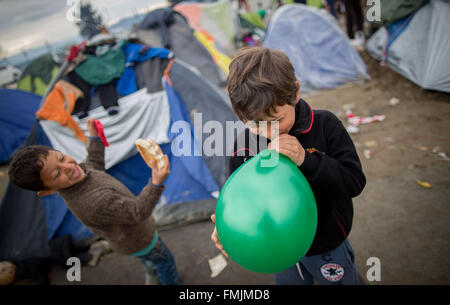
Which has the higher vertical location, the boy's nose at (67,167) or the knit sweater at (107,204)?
the boy's nose at (67,167)

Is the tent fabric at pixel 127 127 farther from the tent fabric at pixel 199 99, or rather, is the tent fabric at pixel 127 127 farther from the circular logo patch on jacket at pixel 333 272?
the circular logo patch on jacket at pixel 333 272

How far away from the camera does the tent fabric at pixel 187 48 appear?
4930mm

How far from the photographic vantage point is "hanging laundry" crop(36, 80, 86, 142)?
9.06 feet

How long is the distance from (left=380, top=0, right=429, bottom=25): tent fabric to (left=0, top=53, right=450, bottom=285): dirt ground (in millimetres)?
1150

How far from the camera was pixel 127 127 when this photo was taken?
301 cm

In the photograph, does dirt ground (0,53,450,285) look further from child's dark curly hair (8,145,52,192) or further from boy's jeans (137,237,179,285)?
child's dark curly hair (8,145,52,192)

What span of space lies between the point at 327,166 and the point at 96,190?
1324mm

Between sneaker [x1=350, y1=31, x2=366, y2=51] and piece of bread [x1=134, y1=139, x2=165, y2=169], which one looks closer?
piece of bread [x1=134, y1=139, x2=165, y2=169]

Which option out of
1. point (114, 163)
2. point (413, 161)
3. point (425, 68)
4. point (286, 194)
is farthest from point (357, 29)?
point (286, 194)

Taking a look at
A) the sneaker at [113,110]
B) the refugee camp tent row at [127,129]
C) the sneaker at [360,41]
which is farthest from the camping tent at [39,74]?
the sneaker at [360,41]

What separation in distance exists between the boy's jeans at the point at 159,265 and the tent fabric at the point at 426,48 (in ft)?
13.9

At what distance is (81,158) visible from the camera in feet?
10.0

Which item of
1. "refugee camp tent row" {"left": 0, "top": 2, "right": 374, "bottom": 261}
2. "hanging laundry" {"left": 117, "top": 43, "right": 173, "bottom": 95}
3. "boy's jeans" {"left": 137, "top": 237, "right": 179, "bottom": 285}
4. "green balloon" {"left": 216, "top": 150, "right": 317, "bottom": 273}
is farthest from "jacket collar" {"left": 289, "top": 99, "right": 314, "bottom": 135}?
"hanging laundry" {"left": 117, "top": 43, "right": 173, "bottom": 95}

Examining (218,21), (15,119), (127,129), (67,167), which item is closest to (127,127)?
(127,129)
